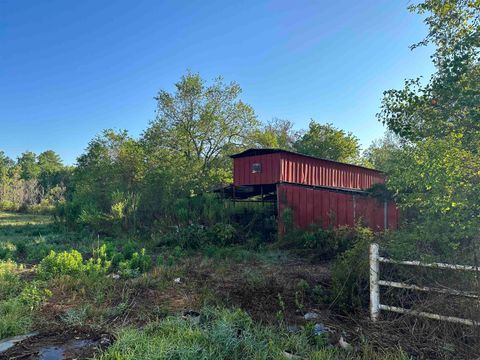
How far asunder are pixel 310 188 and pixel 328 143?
51.4ft

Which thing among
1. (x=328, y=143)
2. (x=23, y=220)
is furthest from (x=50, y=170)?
(x=328, y=143)

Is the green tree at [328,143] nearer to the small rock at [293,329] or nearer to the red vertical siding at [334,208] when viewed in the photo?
the red vertical siding at [334,208]

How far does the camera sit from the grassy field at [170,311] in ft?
10.5

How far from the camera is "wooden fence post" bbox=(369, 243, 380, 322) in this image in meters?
3.85

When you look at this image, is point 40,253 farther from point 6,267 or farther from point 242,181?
point 242,181

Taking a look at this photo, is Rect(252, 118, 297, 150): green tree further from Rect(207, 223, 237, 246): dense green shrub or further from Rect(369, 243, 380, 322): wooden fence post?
Rect(369, 243, 380, 322): wooden fence post

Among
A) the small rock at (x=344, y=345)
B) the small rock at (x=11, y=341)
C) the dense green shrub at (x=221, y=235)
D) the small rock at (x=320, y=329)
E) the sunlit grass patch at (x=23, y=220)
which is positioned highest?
the dense green shrub at (x=221, y=235)

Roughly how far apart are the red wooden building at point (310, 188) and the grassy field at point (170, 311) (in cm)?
445

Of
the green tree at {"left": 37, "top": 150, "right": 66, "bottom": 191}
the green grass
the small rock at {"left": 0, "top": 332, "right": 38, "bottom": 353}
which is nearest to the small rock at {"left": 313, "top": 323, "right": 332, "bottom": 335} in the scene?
the green grass

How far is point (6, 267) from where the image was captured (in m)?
6.36

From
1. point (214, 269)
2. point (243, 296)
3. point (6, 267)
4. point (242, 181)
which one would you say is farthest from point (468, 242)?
point (242, 181)

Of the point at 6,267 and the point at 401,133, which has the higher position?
the point at 401,133

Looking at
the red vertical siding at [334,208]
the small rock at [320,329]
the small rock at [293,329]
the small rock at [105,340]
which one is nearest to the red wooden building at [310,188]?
the red vertical siding at [334,208]

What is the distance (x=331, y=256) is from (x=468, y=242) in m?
4.83
